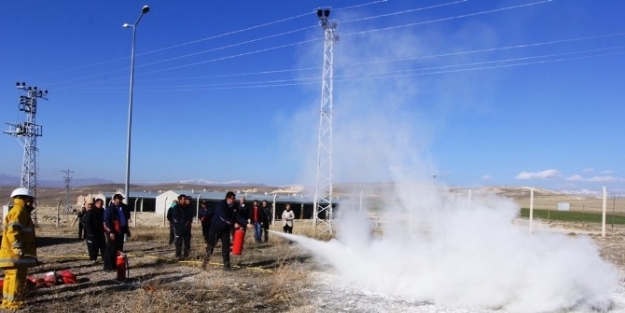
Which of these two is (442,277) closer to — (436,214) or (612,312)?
(436,214)

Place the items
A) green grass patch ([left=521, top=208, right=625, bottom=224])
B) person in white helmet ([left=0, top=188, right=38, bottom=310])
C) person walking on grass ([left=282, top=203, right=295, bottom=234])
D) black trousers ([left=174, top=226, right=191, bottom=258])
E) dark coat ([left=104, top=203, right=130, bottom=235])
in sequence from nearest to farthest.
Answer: person in white helmet ([left=0, top=188, right=38, bottom=310]) → dark coat ([left=104, top=203, right=130, bottom=235]) → black trousers ([left=174, top=226, right=191, bottom=258]) → person walking on grass ([left=282, top=203, right=295, bottom=234]) → green grass patch ([left=521, top=208, right=625, bottom=224])

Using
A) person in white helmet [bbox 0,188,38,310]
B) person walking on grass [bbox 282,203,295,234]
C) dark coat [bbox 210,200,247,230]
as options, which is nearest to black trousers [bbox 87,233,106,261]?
dark coat [bbox 210,200,247,230]

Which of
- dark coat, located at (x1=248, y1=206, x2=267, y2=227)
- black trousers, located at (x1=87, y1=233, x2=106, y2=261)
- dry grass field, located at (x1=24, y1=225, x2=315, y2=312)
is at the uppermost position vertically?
dark coat, located at (x1=248, y1=206, x2=267, y2=227)

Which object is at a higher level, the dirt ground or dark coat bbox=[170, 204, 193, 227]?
dark coat bbox=[170, 204, 193, 227]

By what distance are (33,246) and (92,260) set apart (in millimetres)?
6057

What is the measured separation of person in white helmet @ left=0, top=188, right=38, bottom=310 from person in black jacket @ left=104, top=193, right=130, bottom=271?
11.9 feet

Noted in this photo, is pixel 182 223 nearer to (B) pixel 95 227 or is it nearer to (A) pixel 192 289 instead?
(B) pixel 95 227

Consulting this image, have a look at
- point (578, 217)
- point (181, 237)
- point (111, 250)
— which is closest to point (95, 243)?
point (111, 250)

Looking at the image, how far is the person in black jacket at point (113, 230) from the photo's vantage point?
1180cm

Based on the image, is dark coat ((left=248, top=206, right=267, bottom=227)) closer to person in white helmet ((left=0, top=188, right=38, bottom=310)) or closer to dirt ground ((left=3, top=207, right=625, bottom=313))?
dirt ground ((left=3, top=207, right=625, bottom=313))

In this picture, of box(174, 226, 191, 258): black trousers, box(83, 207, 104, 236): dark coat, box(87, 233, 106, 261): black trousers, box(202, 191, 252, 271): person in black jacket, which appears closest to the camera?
box(202, 191, 252, 271): person in black jacket

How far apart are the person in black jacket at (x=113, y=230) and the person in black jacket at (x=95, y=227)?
3.67 ft

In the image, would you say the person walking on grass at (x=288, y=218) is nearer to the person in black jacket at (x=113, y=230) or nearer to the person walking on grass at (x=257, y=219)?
the person walking on grass at (x=257, y=219)

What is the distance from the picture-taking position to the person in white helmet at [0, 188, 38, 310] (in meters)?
7.76
